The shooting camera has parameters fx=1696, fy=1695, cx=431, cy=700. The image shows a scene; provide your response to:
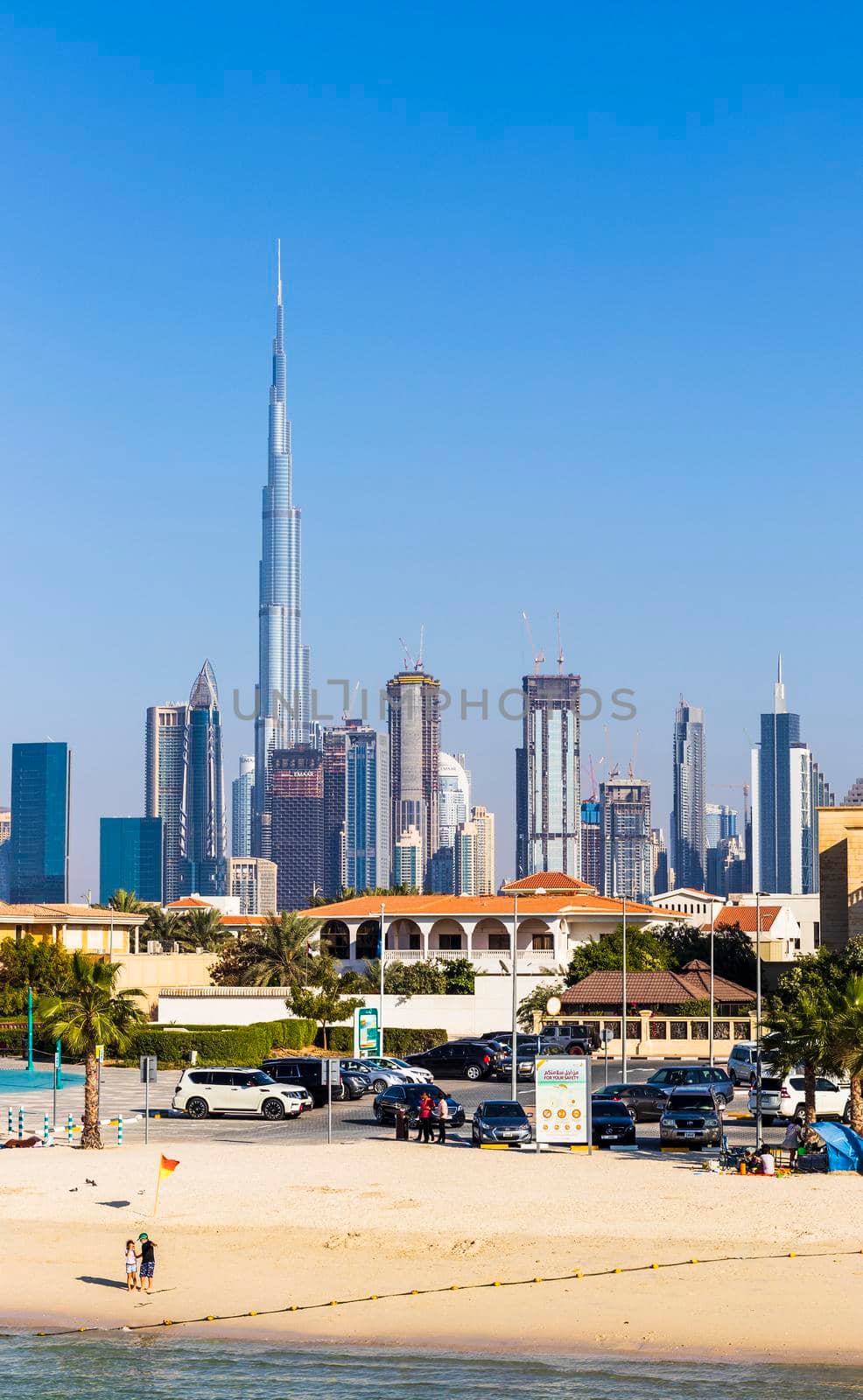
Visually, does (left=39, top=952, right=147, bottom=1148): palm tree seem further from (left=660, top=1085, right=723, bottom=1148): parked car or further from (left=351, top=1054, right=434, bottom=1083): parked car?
(left=351, top=1054, right=434, bottom=1083): parked car

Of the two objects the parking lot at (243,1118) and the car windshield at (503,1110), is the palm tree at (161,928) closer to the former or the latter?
the parking lot at (243,1118)

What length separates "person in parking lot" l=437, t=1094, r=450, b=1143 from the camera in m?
45.8

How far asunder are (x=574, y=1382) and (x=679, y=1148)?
20320 mm

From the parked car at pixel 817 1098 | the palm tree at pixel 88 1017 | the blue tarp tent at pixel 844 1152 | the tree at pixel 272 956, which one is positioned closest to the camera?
the blue tarp tent at pixel 844 1152

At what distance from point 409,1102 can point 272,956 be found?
44875mm

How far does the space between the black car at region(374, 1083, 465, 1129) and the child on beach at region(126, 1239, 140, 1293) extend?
19.6 m

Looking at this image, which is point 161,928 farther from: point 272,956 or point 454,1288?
point 454,1288

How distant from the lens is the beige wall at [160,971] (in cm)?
8725

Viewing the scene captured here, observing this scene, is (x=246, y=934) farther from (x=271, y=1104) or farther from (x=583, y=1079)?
(x=583, y=1079)

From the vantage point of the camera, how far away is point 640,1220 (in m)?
34.2

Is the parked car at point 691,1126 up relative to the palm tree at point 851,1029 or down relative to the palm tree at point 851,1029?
down

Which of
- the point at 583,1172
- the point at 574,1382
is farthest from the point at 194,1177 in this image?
the point at 574,1382

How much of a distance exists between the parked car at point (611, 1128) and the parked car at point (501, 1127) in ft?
5.75

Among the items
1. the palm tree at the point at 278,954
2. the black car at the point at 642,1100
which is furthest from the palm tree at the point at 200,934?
the black car at the point at 642,1100
